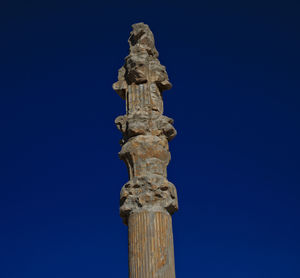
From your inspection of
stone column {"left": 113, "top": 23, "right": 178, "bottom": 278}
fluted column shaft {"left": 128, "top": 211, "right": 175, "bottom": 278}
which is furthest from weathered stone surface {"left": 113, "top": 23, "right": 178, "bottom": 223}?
fluted column shaft {"left": 128, "top": 211, "right": 175, "bottom": 278}

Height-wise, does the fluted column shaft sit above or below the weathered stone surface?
below

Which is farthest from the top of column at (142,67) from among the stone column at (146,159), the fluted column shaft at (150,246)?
the fluted column shaft at (150,246)

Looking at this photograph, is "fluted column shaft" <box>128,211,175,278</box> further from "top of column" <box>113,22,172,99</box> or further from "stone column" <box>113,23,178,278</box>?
"top of column" <box>113,22,172,99</box>

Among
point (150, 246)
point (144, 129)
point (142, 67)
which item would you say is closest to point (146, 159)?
point (144, 129)

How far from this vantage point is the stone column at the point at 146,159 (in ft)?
35.5

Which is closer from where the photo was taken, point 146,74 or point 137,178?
point 137,178

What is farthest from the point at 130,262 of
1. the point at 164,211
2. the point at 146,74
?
the point at 146,74

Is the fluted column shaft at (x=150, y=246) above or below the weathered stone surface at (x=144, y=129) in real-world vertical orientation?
below

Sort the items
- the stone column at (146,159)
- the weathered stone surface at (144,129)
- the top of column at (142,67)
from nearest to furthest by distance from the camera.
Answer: the stone column at (146,159), the weathered stone surface at (144,129), the top of column at (142,67)

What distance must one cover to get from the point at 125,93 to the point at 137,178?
2.50 metres

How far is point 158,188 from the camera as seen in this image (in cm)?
1156

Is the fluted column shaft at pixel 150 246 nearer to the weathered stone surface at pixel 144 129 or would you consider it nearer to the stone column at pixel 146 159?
the stone column at pixel 146 159

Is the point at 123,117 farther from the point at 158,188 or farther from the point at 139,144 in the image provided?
the point at 158,188

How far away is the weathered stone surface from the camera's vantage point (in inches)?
455
